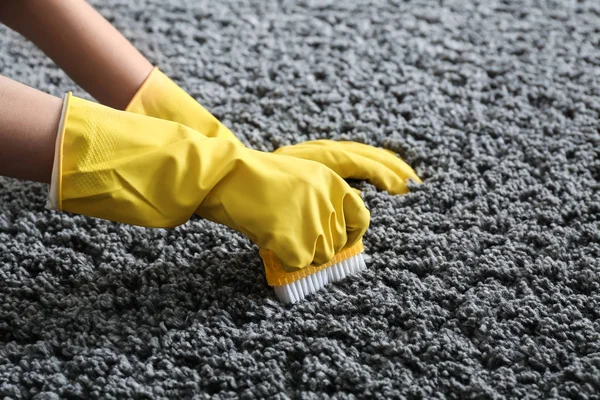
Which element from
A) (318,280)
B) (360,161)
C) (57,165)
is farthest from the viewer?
(360,161)

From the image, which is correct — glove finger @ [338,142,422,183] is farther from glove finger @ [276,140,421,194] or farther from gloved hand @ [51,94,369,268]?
gloved hand @ [51,94,369,268]

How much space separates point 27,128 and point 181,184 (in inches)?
6.3

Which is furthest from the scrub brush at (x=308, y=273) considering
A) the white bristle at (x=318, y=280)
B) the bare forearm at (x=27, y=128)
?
the bare forearm at (x=27, y=128)

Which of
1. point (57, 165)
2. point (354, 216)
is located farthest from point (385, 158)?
point (57, 165)

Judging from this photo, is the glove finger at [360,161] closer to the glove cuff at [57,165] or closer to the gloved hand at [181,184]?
the gloved hand at [181,184]

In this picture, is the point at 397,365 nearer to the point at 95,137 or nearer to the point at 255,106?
the point at 95,137

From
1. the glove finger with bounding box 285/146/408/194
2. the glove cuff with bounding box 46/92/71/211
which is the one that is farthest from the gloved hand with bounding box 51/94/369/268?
the glove finger with bounding box 285/146/408/194

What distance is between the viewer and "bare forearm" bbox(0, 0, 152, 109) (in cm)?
90

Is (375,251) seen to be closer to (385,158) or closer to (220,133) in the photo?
(385,158)

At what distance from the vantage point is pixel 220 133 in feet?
2.96

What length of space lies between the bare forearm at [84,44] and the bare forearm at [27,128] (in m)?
0.20

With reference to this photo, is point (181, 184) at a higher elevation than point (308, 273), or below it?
higher

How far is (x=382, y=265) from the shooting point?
2.68 feet

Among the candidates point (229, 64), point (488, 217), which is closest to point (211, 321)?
point (488, 217)
